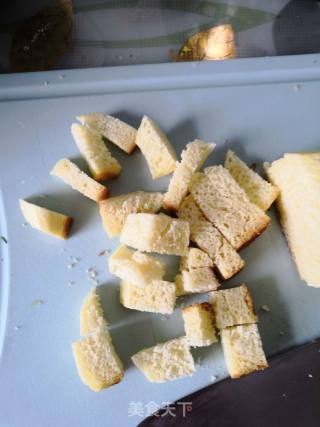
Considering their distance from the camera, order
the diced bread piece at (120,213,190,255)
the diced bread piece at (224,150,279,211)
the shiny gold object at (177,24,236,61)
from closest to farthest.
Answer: the diced bread piece at (120,213,190,255), the diced bread piece at (224,150,279,211), the shiny gold object at (177,24,236,61)

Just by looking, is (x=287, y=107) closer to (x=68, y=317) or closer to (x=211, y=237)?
(x=211, y=237)

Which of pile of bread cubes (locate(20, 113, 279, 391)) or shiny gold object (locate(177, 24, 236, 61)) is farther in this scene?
shiny gold object (locate(177, 24, 236, 61))

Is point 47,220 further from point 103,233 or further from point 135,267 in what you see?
point 135,267

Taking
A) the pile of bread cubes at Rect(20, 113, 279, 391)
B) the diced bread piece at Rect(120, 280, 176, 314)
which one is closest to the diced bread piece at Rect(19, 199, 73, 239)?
the pile of bread cubes at Rect(20, 113, 279, 391)

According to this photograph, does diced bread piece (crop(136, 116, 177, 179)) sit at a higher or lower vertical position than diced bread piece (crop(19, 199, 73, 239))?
higher

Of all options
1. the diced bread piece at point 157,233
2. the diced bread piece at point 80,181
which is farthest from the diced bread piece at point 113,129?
the diced bread piece at point 157,233

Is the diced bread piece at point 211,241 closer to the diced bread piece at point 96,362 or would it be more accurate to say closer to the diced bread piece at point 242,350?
the diced bread piece at point 242,350

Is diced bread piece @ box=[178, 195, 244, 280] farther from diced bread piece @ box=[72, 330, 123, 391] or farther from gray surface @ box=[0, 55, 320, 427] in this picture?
diced bread piece @ box=[72, 330, 123, 391]
